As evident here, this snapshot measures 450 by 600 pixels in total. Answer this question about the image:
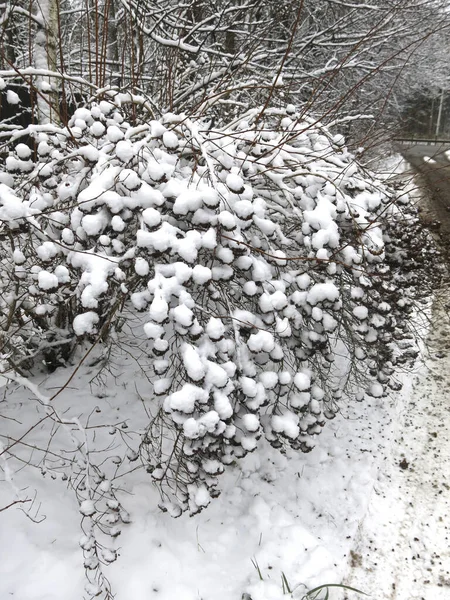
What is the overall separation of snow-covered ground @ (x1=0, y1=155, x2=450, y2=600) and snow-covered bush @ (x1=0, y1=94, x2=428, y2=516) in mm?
378

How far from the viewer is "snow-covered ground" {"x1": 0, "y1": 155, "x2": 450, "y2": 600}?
106 inches

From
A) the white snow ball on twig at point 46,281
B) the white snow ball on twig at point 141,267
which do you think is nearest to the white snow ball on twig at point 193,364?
the white snow ball on twig at point 141,267

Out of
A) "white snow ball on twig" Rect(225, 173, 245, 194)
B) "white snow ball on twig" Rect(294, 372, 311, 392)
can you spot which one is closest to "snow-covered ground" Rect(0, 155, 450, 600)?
"white snow ball on twig" Rect(294, 372, 311, 392)

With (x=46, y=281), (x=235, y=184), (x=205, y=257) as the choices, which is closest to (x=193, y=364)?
(x=205, y=257)

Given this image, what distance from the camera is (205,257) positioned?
246cm

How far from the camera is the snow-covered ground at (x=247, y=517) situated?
2.70 meters

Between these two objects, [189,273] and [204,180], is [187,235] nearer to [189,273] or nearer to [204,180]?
[189,273]

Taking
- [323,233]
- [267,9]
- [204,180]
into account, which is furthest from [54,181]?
[267,9]

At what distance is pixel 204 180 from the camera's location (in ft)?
8.39

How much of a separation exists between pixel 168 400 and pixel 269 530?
1560 millimetres

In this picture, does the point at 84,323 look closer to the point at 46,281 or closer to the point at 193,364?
the point at 46,281

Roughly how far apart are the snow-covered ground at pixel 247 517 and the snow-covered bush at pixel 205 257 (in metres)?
0.38

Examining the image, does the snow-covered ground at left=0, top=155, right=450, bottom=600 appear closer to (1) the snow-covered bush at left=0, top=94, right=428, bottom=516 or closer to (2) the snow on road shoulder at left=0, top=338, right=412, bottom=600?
(2) the snow on road shoulder at left=0, top=338, right=412, bottom=600

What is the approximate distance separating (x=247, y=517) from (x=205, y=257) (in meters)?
2.03
